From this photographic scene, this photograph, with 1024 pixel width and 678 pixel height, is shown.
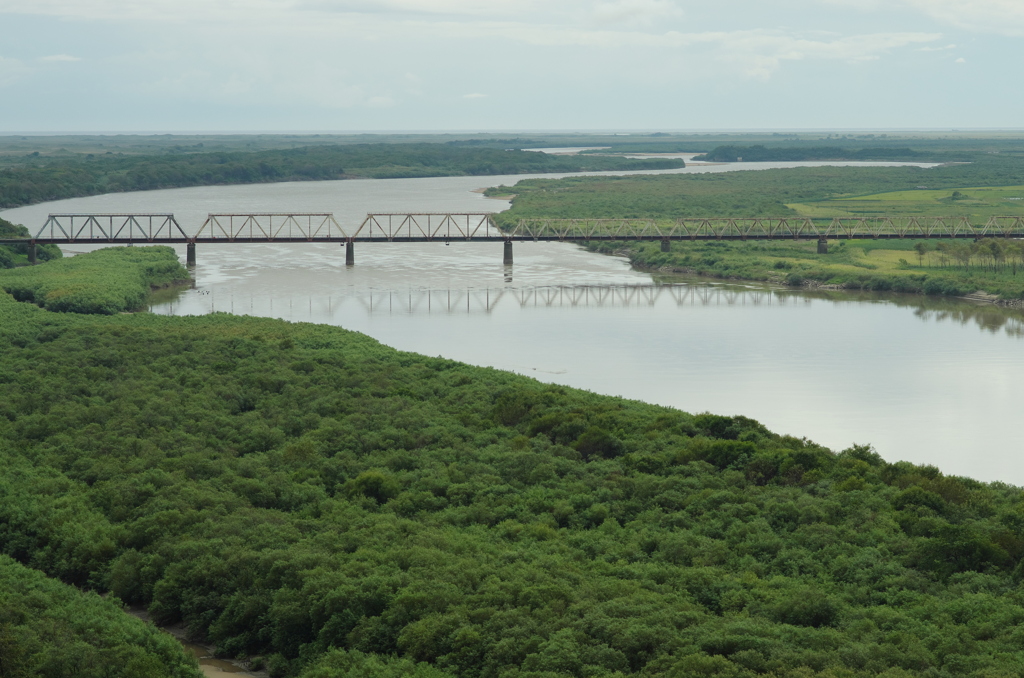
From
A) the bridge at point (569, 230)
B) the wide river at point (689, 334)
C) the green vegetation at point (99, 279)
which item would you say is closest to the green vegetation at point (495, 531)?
the wide river at point (689, 334)

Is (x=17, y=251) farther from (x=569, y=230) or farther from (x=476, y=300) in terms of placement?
(x=569, y=230)

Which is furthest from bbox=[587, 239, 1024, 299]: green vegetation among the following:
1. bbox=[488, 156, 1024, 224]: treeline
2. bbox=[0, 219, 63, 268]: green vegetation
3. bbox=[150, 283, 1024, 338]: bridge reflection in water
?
bbox=[0, 219, 63, 268]: green vegetation

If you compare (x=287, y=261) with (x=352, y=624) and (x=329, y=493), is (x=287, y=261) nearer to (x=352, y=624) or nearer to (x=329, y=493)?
(x=329, y=493)

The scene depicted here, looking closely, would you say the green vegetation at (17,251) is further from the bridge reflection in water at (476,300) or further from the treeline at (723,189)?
the treeline at (723,189)

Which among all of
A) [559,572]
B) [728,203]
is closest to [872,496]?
[559,572]

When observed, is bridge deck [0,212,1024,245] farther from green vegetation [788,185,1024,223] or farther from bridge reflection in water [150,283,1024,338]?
green vegetation [788,185,1024,223]
